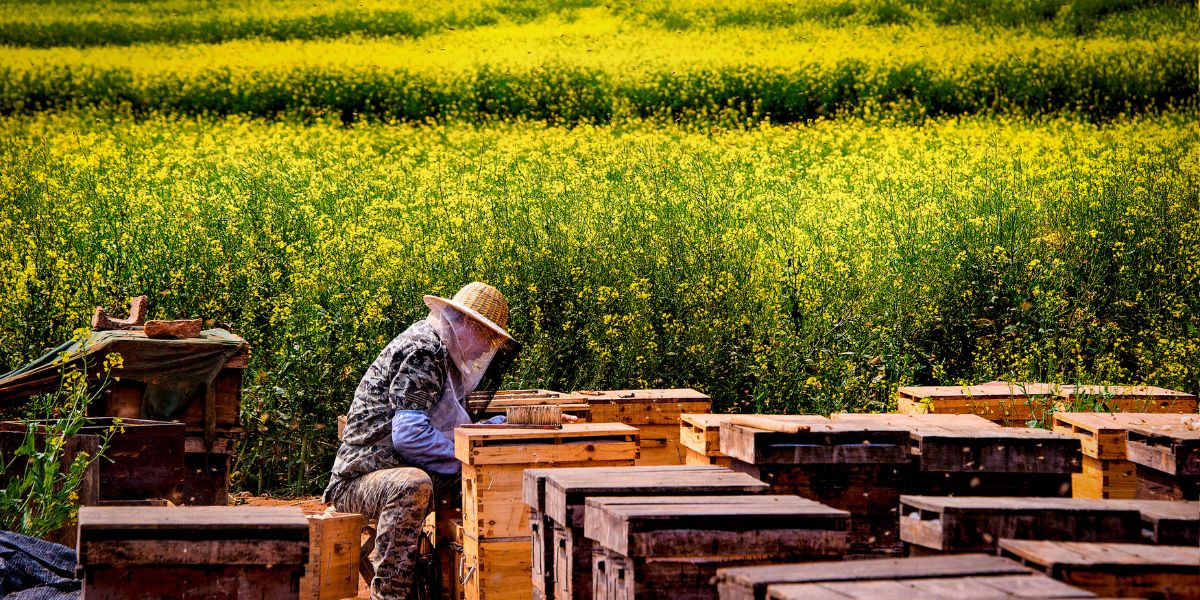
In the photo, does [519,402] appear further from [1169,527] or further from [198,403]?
[1169,527]

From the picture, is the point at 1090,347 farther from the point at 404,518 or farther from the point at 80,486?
the point at 80,486

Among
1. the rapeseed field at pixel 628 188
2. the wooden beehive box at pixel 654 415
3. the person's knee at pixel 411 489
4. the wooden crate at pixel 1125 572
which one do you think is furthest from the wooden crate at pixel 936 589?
the rapeseed field at pixel 628 188

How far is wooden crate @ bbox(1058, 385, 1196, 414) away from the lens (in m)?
7.48

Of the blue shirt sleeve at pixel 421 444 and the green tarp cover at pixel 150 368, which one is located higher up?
the green tarp cover at pixel 150 368

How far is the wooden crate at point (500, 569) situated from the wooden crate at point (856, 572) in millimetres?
2397

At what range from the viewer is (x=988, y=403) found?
7.66 meters

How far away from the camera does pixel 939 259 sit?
10.8m

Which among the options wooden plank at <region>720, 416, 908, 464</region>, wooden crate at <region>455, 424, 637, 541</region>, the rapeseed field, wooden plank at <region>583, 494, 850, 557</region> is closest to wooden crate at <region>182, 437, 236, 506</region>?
the rapeseed field

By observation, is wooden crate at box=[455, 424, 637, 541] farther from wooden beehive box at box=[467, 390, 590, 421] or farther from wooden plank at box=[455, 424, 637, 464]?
wooden beehive box at box=[467, 390, 590, 421]

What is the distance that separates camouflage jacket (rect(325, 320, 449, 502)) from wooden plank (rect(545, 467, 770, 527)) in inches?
67.8

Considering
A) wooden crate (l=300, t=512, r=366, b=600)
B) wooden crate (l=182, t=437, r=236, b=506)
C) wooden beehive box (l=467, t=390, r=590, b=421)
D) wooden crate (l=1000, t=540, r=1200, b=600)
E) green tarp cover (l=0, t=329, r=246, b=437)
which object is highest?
green tarp cover (l=0, t=329, r=246, b=437)

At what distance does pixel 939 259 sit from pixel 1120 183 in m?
2.06

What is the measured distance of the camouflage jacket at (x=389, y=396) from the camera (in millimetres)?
6387

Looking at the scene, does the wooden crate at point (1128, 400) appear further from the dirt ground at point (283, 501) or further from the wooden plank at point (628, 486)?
the dirt ground at point (283, 501)
